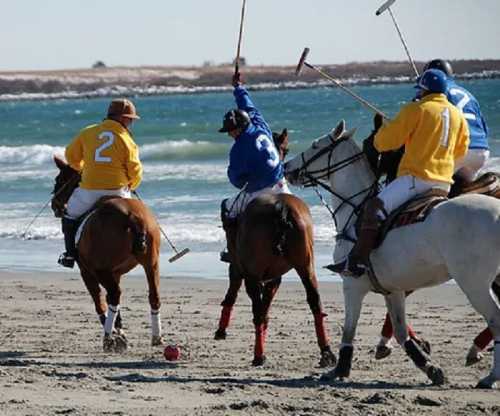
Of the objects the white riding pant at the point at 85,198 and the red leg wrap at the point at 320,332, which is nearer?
the red leg wrap at the point at 320,332

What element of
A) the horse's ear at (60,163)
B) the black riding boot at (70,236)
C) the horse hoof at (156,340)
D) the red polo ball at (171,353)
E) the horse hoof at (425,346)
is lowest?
the horse hoof at (156,340)

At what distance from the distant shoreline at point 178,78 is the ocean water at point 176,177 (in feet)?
191

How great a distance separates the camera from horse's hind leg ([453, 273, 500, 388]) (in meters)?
10.3

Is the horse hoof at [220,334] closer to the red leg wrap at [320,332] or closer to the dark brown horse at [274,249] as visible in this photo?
the dark brown horse at [274,249]

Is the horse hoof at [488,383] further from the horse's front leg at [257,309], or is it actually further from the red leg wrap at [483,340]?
the horse's front leg at [257,309]

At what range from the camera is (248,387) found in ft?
35.4

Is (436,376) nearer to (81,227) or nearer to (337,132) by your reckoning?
(337,132)

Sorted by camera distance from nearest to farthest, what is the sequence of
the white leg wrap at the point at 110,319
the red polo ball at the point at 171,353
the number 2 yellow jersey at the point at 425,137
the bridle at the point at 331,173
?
the number 2 yellow jersey at the point at 425,137 < the bridle at the point at 331,173 < the red polo ball at the point at 171,353 < the white leg wrap at the point at 110,319

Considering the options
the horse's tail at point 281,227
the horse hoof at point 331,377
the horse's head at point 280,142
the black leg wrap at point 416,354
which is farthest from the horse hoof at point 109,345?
the black leg wrap at point 416,354

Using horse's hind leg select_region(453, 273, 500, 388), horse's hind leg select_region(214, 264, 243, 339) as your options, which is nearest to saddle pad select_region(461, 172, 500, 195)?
horse's hind leg select_region(453, 273, 500, 388)

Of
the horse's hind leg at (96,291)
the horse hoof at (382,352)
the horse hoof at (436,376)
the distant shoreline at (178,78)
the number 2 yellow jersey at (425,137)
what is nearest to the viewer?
the number 2 yellow jersey at (425,137)

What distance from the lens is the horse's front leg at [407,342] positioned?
1087 cm

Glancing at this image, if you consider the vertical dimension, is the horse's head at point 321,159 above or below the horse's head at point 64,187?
above

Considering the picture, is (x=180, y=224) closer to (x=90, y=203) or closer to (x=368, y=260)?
(x=90, y=203)
